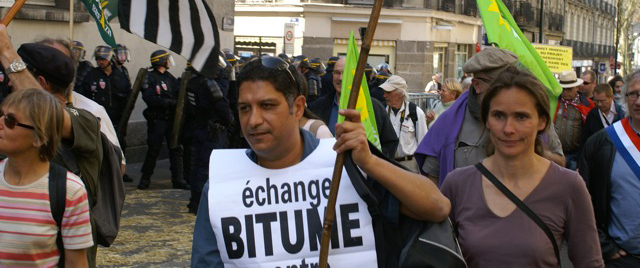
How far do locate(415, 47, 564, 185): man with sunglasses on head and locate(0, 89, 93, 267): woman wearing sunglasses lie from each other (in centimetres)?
185

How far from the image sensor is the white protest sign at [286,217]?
3156 millimetres

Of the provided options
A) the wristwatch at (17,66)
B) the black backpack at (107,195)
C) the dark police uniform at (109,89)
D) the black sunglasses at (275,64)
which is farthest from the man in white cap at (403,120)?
the black sunglasses at (275,64)

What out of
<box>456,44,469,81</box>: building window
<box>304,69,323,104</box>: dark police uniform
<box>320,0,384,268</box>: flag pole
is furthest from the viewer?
<box>456,44,469,81</box>: building window

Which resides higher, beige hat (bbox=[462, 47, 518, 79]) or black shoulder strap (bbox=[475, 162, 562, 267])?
beige hat (bbox=[462, 47, 518, 79])

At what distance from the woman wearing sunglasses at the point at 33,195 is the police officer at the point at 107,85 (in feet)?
30.1

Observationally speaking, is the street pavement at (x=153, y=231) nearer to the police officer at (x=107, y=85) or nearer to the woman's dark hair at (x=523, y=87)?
the police officer at (x=107, y=85)

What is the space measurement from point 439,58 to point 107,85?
2708 centimetres

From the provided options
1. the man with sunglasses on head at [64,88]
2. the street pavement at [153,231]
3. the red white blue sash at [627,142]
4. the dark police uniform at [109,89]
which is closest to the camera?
the man with sunglasses on head at [64,88]

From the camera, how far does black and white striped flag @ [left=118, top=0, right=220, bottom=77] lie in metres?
5.23

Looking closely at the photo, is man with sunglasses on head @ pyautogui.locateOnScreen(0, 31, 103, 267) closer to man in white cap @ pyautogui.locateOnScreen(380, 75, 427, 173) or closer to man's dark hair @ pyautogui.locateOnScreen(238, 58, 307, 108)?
man's dark hair @ pyautogui.locateOnScreen(238, 58, 307, 108)

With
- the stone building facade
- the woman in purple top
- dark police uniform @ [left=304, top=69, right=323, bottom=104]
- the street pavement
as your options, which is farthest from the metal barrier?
the stone building facade

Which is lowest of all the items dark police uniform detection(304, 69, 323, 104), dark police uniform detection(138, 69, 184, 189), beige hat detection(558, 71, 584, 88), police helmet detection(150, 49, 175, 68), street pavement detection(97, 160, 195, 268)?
street pavement detection(97, 160, 195, 268)

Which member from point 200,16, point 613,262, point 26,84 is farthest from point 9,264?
point 613,262

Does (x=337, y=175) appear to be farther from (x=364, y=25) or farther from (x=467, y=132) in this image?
(x=364, y=25)
